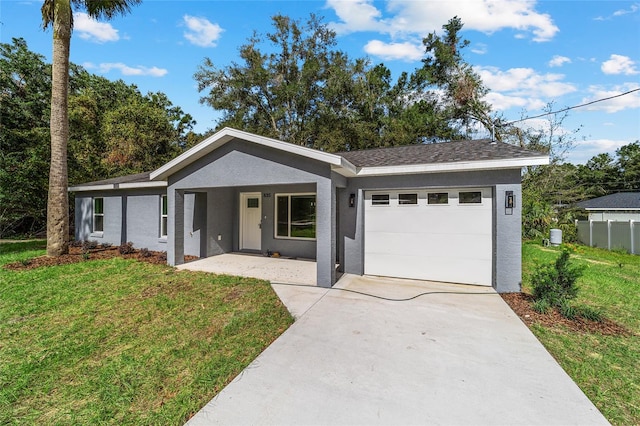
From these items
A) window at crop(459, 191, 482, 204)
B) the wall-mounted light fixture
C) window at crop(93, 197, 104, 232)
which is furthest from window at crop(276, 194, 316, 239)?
window at crop(93, 197, 104, 232)

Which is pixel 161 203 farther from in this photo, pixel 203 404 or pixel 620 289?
pixel 620 289

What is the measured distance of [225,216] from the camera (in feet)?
33.8

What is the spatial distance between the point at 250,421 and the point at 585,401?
323cm

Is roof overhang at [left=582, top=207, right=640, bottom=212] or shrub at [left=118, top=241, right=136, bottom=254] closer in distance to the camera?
shrub at [left=118, top=241, right=136, bottom=254]

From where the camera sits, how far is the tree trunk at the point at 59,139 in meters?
8.66

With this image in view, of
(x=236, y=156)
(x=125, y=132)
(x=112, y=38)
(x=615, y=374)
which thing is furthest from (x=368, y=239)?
(x=125, y=132)

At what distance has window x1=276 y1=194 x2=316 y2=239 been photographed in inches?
372

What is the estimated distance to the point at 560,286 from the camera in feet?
16.3

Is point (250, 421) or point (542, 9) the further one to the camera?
point (542, 9)

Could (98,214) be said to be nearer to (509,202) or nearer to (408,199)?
(408,199)

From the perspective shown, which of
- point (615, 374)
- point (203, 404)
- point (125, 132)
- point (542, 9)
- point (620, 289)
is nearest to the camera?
point (203, 404)

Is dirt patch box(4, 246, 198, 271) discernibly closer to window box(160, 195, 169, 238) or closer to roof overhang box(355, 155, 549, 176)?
window box(160, 195, 169, 238)

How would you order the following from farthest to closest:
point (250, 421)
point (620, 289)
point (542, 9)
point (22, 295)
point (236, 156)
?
1. point (542, 9)
2. point (236, 156)
3. point (620, 289)
4. point (22, 295)
5. point (250, 421)

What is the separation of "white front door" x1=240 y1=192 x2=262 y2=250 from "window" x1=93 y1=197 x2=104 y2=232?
6.62 m
